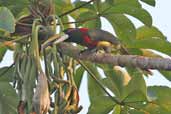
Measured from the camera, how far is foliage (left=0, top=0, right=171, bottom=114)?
4.33 ft

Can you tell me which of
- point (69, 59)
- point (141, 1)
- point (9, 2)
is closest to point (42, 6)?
point (69, 59)

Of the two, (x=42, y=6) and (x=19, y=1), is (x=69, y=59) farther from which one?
(x=19, y=1)

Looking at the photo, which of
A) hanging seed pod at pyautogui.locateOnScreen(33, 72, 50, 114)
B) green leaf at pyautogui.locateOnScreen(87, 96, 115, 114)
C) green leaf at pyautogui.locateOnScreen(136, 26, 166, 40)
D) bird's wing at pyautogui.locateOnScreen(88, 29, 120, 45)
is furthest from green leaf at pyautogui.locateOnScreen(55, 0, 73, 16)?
hanging seed pod at pyautogui.locateOnScreen(33, 72, 50, 114)

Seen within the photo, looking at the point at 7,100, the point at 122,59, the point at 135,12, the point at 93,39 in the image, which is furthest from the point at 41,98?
the point at 135,12

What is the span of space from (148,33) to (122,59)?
81 cm

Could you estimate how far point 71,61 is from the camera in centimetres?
155

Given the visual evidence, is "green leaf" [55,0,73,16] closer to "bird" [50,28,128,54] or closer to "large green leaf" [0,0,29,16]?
"large green leaf" [0,0,29,16]

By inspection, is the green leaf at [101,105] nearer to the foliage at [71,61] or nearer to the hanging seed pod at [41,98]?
the foliage at [71,61]

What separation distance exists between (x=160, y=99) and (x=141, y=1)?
0.38m

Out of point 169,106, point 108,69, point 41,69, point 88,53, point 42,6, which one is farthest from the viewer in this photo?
point 108,69

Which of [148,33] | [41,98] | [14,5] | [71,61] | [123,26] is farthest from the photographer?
[148,33]

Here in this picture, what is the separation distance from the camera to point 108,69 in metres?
2.04

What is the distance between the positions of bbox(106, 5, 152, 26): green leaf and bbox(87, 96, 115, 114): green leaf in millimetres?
337

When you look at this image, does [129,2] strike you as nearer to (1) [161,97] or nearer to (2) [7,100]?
(1) [161,97]
